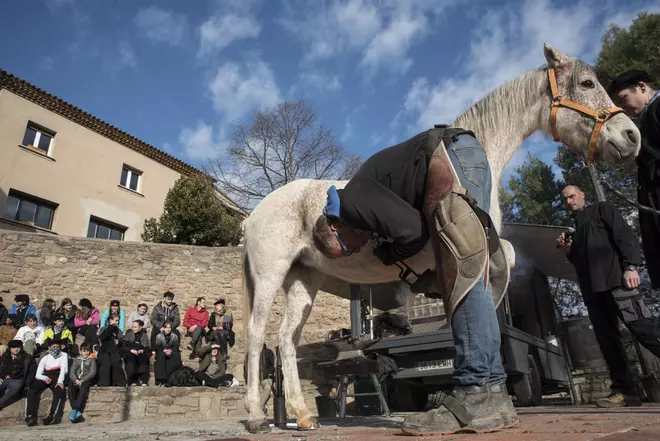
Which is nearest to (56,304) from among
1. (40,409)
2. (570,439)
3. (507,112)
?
(40,409)

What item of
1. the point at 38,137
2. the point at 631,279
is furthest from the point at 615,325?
the point at 38,137

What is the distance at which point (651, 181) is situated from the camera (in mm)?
3057

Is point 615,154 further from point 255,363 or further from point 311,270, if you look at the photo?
point 255,363

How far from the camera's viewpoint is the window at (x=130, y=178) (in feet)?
77.5

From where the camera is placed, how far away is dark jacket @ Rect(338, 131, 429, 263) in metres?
2.42

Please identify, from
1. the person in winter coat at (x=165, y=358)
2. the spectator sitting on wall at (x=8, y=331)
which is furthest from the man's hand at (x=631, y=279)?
the spectator sitting on wall at (x=8, y=331)

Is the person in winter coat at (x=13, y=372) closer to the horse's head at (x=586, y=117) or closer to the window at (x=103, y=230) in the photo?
the horse's head at (x=586, y=117)

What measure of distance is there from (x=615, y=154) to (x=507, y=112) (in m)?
0.75

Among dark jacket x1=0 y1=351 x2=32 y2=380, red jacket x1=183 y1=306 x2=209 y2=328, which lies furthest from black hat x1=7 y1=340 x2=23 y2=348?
red jacket x1=183 y1=306 x2=209 y2=328

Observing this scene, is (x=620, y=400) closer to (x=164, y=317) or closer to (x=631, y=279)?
(x=631, y=279)

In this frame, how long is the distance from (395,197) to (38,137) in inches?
897

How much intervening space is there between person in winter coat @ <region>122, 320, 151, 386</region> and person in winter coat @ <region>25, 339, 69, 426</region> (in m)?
→ 1.37

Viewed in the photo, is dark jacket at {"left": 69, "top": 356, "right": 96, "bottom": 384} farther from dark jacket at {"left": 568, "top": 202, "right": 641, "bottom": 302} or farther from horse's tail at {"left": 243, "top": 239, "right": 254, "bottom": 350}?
dark jacket at {"left": 568, "top": 202, "right": 641, "bottom": 302}

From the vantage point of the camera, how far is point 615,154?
3029 millimetres
